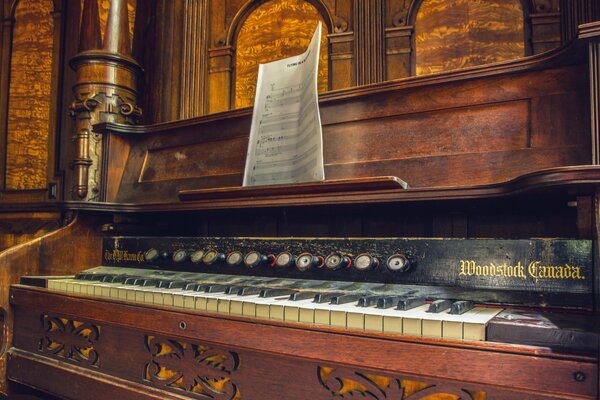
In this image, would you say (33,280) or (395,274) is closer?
(395,274)

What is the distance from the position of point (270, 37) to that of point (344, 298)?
2949 millimetres

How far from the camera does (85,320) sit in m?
2.05

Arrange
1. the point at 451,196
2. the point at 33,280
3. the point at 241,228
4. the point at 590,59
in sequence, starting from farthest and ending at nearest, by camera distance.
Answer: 1. the point at 241,228
2. the point at 33,280
3. the point at 451,196
4. the point at 590,59

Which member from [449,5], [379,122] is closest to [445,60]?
[449,5]

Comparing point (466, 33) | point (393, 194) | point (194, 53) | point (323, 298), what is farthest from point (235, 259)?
point (194, 53)

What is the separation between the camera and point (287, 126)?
225cm

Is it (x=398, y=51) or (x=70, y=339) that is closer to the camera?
(x=70, y=339)

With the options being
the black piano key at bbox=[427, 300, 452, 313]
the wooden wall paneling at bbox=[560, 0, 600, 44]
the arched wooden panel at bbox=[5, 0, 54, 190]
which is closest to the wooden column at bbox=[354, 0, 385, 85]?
the wooden wall paneling at bbox=[560, 0, 600, 44]

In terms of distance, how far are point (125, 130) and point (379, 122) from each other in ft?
5.08

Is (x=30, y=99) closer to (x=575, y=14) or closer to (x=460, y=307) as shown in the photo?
(x=575, y=14)

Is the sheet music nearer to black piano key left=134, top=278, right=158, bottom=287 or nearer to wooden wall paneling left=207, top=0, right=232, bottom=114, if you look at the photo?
black piano key left=134, top=278, right=158, bottom=287

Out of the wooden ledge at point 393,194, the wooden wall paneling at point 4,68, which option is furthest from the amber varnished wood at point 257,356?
the wooden wall paneling at point 4,68

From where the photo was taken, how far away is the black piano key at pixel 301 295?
1547 millimetres

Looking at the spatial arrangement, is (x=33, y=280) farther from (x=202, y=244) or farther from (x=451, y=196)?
(x=451, y=196)
